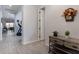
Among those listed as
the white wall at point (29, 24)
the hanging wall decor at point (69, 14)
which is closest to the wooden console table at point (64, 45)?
the hanging wall decor at point (69, 14)

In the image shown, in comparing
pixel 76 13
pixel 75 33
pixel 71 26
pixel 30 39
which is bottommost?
pixel 30 39

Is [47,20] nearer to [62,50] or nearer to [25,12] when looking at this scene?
[25,12]

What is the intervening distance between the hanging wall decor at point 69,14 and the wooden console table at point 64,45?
0.59 meters

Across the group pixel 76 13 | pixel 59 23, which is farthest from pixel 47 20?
pixel 76 13

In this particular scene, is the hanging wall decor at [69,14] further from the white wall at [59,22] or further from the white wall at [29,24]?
the white wall at [29,24]

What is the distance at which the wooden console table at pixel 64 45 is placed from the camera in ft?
7.98

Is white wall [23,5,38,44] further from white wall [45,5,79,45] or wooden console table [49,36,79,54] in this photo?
wooden console table [49,36,79,54]

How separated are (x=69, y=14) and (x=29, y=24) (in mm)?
2103

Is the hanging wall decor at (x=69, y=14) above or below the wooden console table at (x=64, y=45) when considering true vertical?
above

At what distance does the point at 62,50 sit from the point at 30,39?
223 cm

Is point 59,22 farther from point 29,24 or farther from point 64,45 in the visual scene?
point 29,24

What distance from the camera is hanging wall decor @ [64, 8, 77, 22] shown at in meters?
2.82

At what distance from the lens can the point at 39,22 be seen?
487 cm
